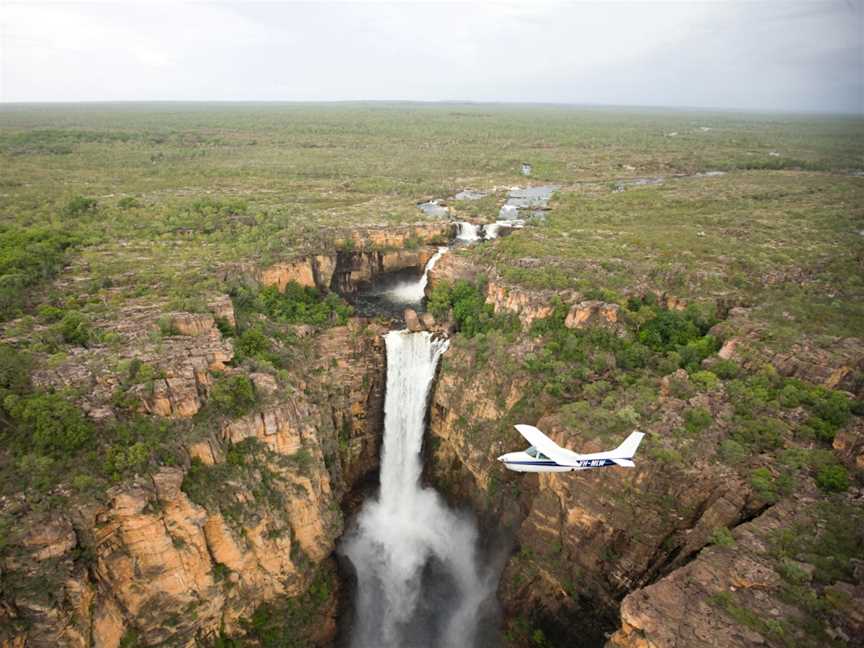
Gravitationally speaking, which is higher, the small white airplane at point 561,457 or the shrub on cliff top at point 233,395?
the shrub on cliff top at point 233,395

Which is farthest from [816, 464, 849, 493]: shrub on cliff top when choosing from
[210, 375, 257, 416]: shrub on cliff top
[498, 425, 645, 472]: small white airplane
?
[210, 375, 257, 416]: shrub on cliff top

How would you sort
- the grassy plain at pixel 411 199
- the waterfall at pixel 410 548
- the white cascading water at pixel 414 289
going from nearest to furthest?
the waterfall at pixel 410 548 → the grassy plain at pixel 411 199 → the white cascading water at pixel 414 289

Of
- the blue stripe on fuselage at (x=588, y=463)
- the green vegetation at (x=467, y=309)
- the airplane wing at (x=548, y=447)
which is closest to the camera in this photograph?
the blue stripe on fuselage at (x=588, y=463)

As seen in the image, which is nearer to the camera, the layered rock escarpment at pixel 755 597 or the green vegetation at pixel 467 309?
the layered rock escarpment at pixel 755 597

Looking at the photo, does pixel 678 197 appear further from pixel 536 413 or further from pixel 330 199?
pixel 536 413

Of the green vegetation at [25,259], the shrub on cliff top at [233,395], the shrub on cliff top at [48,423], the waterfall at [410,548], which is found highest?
the green vegetation at [25,259]

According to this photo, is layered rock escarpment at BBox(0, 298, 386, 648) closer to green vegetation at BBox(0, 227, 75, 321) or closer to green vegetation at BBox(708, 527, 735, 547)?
green vegetation at BBox(0, 227, 75, 321)

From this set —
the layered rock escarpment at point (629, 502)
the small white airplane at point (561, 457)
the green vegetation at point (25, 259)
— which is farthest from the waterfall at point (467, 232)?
the green vegetation at point (25, 259)

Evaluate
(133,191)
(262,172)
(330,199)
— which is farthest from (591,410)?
(262,172)

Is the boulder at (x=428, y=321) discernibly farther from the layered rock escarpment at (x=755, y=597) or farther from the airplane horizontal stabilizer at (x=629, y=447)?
the layered rock escarpment at (x=755, y=597)
